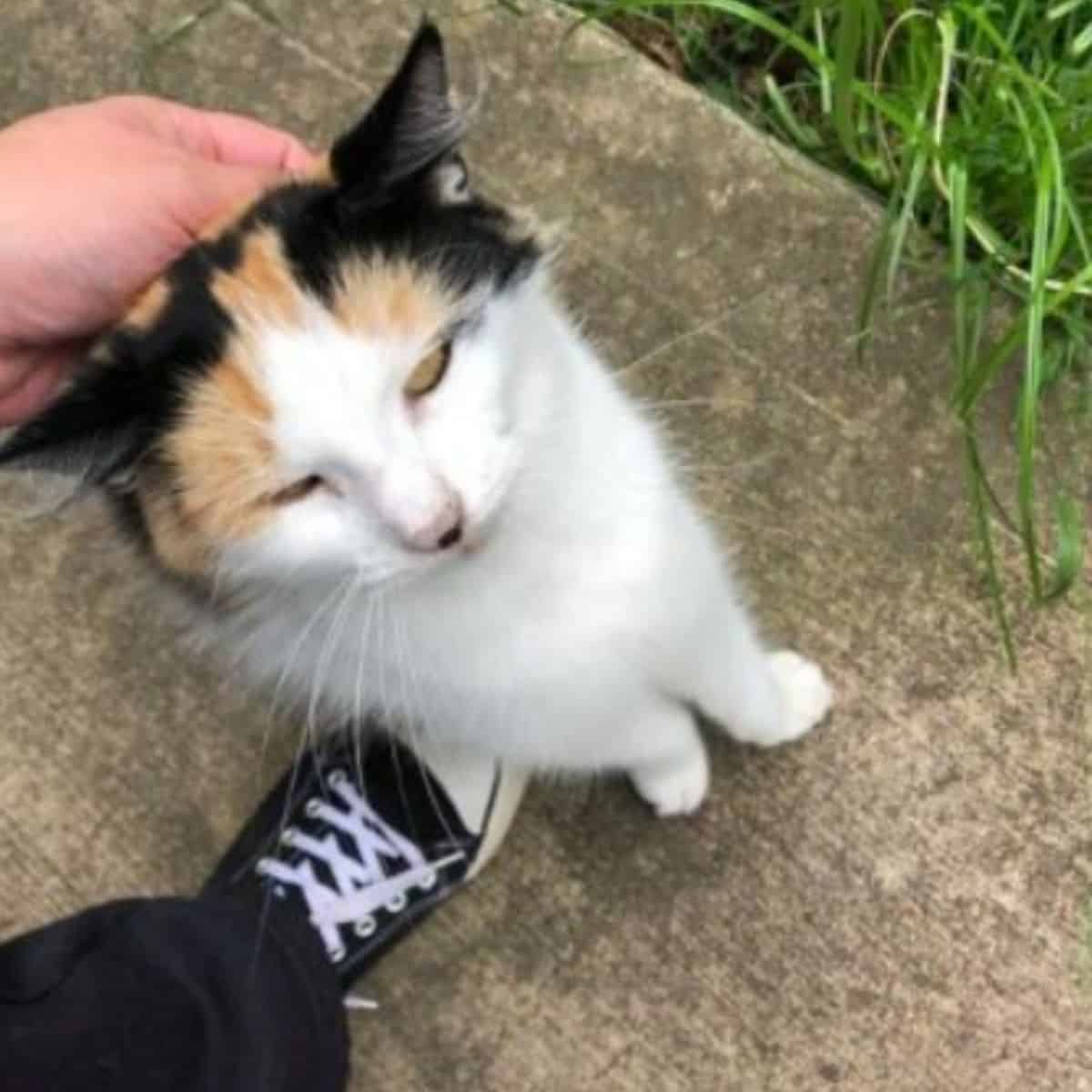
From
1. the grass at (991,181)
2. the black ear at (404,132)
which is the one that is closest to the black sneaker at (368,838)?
the grass at (991,181)

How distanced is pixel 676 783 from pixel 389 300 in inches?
26.1

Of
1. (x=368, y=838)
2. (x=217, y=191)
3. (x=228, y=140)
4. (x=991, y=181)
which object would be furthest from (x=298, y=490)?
(x=991, y=181)

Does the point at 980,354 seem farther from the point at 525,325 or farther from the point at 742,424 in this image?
the point at 525,325

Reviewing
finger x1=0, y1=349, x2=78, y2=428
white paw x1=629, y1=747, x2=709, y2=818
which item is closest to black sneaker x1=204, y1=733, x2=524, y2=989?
white paw x1=629, y1=747, x2=709, y2=818

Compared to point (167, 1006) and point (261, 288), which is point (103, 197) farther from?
point (167, 1006)

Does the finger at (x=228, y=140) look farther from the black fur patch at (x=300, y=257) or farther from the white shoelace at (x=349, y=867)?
the white shoelace at (x=349, y=867)

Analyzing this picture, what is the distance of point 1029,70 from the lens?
5.73 ft

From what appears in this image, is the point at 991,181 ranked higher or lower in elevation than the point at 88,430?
lower

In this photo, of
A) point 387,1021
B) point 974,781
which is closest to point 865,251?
point 974,781

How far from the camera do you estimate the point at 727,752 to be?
1.65 meters

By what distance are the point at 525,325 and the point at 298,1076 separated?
71 centimetres

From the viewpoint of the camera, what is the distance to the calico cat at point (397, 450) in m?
1.07

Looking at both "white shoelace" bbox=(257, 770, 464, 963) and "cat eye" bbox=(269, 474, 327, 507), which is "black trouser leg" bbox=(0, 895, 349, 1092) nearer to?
"white shoelace" bbox=(257, 770, 464, 963)

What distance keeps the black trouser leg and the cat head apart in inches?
18.4
